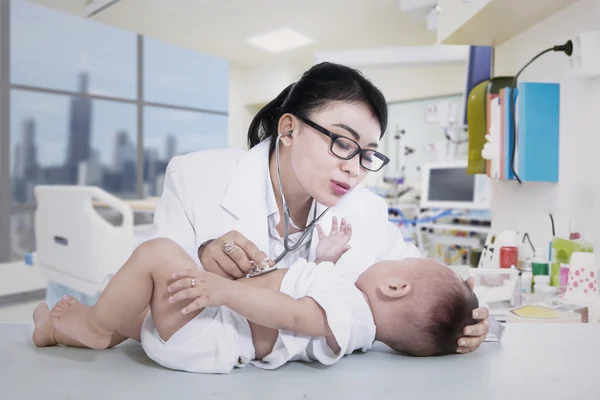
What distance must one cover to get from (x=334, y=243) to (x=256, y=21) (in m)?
4.48

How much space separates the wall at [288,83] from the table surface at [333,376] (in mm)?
4618

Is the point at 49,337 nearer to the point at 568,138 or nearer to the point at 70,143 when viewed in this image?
the point at 568,138

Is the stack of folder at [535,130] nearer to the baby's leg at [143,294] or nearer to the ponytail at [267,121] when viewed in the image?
the ponytail at [267,121]

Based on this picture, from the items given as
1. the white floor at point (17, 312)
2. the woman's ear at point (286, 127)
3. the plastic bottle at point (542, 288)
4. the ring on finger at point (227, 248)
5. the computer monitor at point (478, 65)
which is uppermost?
the computer monitor at point (478, 65)

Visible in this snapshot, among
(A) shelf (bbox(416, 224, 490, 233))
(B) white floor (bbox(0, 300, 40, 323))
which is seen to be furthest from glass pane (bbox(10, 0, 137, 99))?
(A) shelf (bbox(416, 224, 490, 233))

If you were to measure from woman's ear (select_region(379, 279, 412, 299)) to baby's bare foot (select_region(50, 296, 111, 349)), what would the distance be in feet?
1.91

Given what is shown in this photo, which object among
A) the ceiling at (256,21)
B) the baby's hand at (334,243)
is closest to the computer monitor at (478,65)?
the baby's hand at (334,243)

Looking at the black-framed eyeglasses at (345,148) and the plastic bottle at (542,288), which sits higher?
the black-framed eyeglasses at (345,148)

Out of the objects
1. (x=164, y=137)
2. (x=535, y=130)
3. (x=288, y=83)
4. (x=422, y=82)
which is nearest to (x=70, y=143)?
(x=164, y=137)

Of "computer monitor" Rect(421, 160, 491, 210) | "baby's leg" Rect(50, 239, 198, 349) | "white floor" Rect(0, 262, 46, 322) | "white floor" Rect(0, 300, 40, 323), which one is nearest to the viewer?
"baby's leg" Rect(50, 239, 198, 349)

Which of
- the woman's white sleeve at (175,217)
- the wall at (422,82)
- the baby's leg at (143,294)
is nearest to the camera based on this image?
the baby's leg at (143,294)

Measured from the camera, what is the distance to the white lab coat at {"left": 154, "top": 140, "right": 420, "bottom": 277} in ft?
3.56

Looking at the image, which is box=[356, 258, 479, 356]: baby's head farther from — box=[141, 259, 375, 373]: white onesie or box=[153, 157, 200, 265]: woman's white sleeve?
box=[153, 157, 200, 265]: woman's white sleeve

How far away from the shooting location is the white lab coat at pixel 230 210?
1.08m
